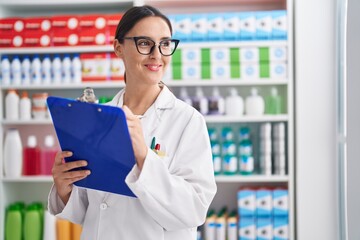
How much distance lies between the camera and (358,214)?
→ 71.5 inches

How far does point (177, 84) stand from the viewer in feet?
13.4

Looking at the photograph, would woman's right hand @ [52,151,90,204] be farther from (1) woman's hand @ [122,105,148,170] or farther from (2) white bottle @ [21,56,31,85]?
(2) white bottle @ [21,56,31,85]

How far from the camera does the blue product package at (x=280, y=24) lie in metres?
4.01

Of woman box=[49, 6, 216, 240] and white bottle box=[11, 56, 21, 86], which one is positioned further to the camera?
white bottle box=[11, 56, 21, 86]

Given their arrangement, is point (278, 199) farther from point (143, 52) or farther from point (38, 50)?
point (143, 52)

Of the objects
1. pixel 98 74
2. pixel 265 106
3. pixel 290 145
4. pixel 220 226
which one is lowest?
pixel 220 226

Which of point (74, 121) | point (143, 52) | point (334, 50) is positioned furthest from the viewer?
point (334, 50)

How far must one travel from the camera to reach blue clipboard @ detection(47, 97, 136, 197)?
4.90 ft

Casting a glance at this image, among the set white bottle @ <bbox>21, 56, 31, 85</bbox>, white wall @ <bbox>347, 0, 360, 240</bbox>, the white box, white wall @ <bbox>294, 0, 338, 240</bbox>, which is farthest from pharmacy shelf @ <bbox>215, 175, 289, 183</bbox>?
white wall @ <bbox>347, 0, 360, 240</bbox>

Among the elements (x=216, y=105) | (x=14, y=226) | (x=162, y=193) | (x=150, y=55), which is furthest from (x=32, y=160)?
(x=162, y=193)

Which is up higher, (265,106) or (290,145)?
(265,106)

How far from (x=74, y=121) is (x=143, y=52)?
31 cm

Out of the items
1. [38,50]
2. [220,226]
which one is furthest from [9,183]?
[220,226]

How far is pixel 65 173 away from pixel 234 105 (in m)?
2.53
